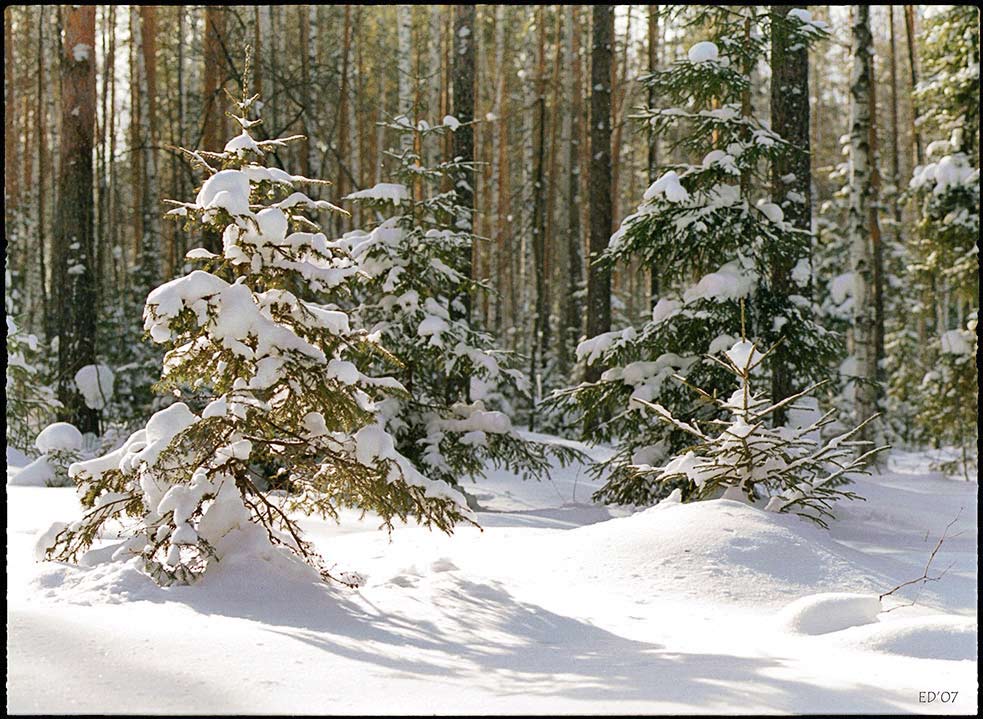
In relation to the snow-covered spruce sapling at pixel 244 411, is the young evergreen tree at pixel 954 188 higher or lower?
higher

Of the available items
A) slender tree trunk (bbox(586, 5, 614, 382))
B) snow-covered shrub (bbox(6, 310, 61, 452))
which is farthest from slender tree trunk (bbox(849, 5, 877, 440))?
snow-covered shrub (bbox(6, 310, 61, 452))

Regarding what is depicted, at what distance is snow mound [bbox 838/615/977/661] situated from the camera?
3.88 m

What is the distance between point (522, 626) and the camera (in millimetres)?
4352

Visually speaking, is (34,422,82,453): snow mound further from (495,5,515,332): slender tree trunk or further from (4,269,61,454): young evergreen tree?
(495,5,515,332): slender tree trunk

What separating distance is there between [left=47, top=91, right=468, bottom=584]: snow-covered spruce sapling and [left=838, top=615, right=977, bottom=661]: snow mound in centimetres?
228

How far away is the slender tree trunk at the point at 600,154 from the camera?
12.4m

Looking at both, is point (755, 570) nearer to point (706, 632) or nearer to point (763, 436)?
point (706, 632)

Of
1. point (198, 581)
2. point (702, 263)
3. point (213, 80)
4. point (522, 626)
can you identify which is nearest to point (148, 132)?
point (213, 80)

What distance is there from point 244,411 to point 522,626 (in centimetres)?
182

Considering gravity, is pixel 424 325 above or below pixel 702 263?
below

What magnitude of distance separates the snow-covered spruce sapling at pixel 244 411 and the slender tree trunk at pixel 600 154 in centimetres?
757

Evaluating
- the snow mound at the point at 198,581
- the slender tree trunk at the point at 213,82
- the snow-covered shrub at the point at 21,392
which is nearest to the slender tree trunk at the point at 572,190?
the slender tree trunk at the point at 213,82

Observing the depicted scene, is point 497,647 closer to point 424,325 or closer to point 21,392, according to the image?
point 424,325

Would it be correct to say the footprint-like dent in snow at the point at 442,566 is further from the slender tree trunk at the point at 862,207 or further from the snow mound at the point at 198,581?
the slender tree trunk at the point at 862,207
